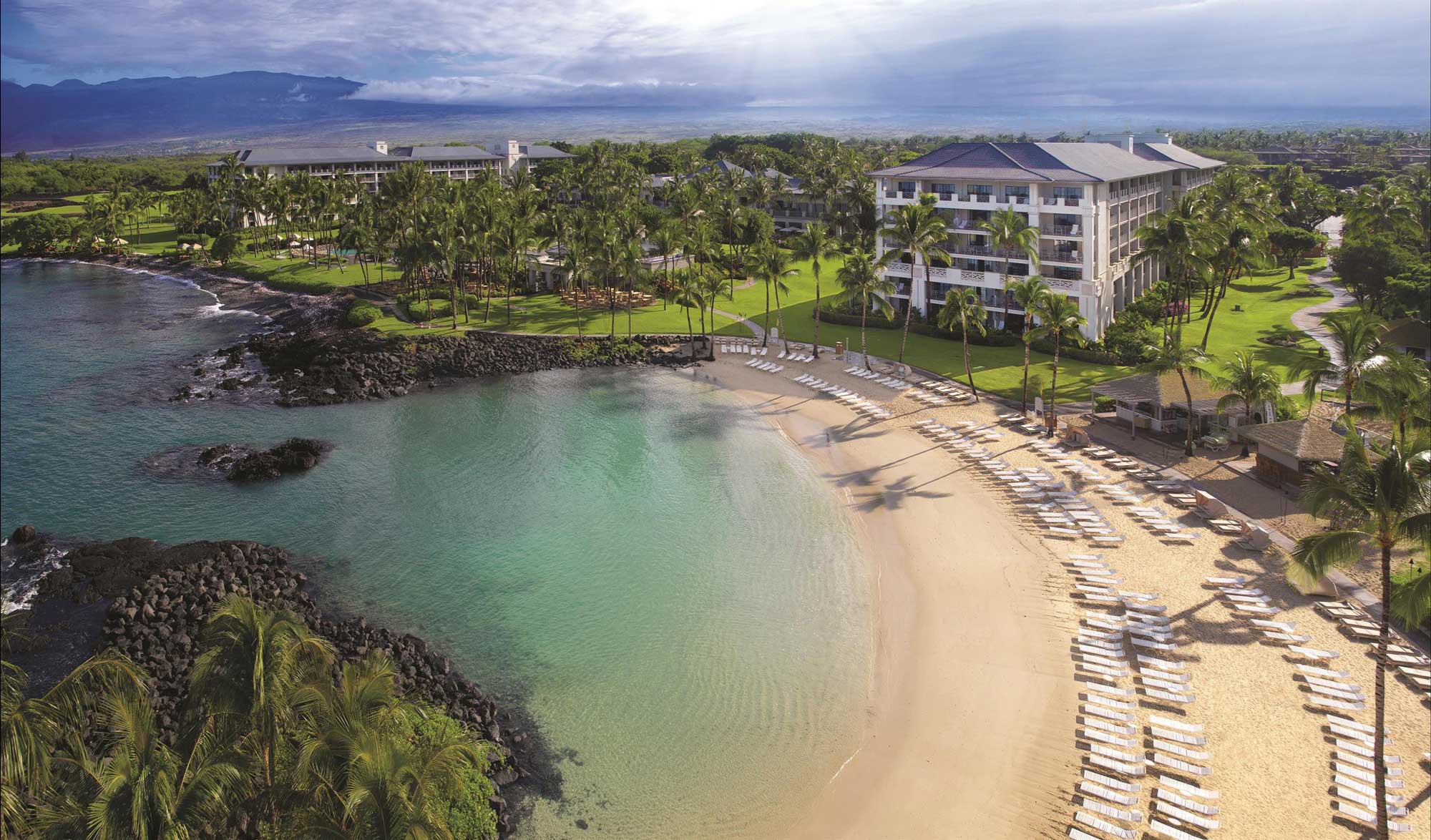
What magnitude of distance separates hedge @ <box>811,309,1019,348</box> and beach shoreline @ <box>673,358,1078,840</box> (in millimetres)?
22819

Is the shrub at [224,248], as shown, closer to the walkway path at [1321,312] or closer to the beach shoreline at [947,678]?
the beach shoreline at [947,678]

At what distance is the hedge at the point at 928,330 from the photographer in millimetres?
61812

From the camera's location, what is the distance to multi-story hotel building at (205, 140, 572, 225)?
463ft

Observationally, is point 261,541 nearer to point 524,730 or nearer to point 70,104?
point 524,730

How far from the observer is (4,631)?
54.2ft

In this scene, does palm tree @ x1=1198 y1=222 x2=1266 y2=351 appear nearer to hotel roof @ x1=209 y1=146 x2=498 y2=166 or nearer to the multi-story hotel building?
the multi-story hotel building

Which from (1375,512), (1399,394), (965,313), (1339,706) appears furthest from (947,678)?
(965,313)

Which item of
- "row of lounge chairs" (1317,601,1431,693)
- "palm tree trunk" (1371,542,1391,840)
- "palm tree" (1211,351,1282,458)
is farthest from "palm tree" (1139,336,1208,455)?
"palm tree trunk" (1371,542,1391,840)

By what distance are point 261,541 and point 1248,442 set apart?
4447 centimetres

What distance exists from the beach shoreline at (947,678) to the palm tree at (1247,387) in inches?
512

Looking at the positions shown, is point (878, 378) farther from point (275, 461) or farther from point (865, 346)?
point (275, 461)

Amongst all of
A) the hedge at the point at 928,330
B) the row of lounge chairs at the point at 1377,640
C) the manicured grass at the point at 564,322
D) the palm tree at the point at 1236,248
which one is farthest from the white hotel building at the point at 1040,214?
the row of lounge chairs at the point at 1377,640

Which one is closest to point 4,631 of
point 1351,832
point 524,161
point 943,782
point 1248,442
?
point 943,782

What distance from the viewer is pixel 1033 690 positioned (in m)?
25.3
